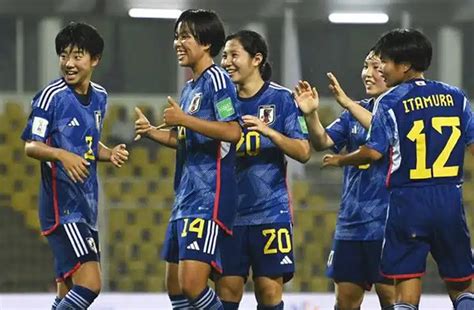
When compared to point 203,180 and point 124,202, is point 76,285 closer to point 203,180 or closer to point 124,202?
point 203,180

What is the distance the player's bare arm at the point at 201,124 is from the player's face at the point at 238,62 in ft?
2.36

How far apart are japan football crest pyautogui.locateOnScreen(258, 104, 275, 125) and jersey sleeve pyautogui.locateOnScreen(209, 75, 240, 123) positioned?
582mm

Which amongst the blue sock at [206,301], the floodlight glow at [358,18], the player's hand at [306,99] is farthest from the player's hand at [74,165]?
the floodlight glow at [358,18]

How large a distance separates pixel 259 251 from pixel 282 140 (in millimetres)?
596

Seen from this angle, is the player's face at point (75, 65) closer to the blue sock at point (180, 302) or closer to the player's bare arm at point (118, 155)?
the player's bare arm at point (118, 155)

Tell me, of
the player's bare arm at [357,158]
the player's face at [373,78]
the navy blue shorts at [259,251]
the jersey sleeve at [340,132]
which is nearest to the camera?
the player's bare arm at [357,158]

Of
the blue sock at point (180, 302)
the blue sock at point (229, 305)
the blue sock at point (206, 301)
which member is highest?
the blue sock at point (206, 301)

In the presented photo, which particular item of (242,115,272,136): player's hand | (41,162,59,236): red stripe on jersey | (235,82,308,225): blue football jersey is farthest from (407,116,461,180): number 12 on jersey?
(41,162,59,236): red stripe on jersey

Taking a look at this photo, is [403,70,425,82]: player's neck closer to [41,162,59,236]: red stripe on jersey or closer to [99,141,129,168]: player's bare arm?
[99,141,129,168]: player's bare arm

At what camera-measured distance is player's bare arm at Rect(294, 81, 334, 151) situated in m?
6.24

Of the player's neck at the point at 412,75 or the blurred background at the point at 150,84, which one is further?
the blurred background at the point at 150,84

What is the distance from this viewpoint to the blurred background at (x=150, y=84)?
10.3 m

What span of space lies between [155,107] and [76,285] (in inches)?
182

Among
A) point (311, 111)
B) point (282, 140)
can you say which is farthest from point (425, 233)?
point (311, 111)
